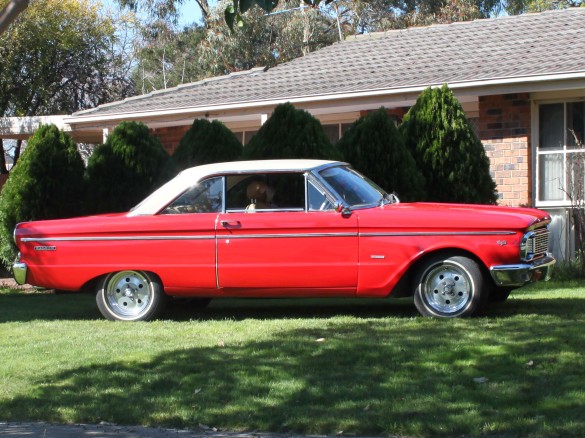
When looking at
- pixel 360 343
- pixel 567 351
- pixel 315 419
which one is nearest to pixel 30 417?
pixel 315 419

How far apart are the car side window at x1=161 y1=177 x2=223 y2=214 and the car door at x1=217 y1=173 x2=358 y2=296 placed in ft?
0.66

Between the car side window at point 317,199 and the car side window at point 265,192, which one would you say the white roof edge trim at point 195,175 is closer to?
the car side window at point 265,192

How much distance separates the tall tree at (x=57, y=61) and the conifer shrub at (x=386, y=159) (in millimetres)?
23098

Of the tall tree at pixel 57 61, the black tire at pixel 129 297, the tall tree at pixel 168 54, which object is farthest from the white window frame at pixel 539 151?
the tall tree at pixel 168 54

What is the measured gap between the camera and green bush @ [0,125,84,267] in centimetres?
1452

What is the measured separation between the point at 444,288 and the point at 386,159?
13.6ft

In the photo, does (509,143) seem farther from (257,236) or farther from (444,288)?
(257,236)

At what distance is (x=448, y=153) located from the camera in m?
14.4

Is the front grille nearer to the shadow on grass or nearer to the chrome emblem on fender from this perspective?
the shadow on grass

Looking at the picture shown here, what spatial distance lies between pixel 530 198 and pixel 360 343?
8.16 meters

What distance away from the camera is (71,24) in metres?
37.0

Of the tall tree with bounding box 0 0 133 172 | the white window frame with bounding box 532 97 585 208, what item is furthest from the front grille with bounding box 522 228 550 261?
the tall tree with bounding box 0 0 133 172

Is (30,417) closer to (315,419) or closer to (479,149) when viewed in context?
(315,419)

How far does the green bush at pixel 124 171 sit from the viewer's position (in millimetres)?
14594
